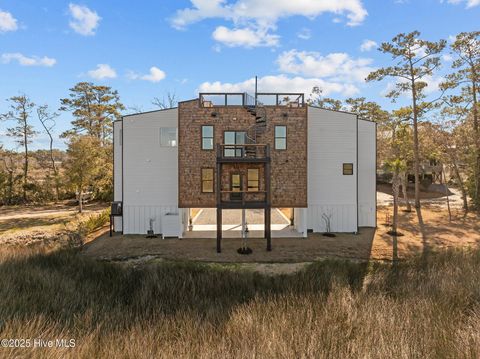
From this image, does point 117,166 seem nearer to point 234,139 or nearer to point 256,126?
point 234,139

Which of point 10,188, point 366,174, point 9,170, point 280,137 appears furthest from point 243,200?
point 9,170

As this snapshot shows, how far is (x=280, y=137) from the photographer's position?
16250mm

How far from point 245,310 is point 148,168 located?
479 inches

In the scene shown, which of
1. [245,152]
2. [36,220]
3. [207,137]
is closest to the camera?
[245,152]

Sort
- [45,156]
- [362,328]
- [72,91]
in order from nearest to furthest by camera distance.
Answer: [362,328] → [72,91] → [45,156]

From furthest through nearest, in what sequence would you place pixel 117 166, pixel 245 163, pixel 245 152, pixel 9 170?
1. pixel 9 170
2. pixel 117 166
3. pixel 245 152
4. pixel 245 163

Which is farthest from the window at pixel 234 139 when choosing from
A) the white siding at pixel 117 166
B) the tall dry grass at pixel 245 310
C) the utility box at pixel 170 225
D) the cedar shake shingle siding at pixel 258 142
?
the white siding at pixel 117 166

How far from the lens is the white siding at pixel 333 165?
17.4 metres

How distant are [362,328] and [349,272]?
419cm

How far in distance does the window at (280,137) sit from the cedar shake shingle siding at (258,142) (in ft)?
0.63

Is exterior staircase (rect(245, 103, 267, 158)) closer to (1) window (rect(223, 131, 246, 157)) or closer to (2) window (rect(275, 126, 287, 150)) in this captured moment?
(1) window (rect(223, 131, 246, 157))

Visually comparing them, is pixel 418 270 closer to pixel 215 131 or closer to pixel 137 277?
pixel 137 277

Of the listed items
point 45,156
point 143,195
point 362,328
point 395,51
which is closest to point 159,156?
point 143,195

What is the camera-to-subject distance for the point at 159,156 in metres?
17.3
